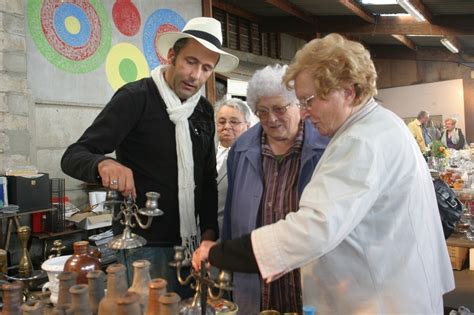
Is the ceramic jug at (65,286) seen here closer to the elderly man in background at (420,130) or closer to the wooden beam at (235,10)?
the wooden beam at (235,10)

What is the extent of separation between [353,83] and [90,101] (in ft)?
12.8

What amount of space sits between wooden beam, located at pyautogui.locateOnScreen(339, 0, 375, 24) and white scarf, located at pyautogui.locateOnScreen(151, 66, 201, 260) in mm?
6072

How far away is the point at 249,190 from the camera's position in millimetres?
1831

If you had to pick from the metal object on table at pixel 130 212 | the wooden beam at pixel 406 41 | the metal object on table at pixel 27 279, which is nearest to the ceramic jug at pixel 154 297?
the metal object on table at pixel 130 212

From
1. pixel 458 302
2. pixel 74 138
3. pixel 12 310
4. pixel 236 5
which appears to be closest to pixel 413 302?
pixel 12 310

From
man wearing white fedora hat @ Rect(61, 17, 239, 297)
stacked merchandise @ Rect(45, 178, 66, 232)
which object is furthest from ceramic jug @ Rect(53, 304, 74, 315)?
stacked merchandise @ Rect(45, 178, 66, 232)

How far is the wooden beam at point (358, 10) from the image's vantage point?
7.24m

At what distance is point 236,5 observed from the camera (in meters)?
7.71

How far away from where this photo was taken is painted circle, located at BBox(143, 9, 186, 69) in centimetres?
527

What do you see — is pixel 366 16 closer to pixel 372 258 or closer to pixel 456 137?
pixel 456 137

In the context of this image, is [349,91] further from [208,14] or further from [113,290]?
[208,14]

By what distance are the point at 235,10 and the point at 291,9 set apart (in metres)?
0.98

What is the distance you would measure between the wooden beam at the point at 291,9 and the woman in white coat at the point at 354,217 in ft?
20.1

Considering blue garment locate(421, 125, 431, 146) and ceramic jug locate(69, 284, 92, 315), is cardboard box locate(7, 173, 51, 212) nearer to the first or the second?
ceramic jug locate(69, 284, 92, 315)
